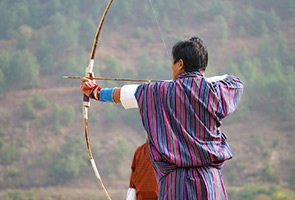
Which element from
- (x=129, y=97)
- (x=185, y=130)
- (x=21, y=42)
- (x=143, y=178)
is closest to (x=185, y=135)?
(x=185, y=130)

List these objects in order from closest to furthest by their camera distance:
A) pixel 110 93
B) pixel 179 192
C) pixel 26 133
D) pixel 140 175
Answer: pixel 179 192 → pixel 110 93 → pixel 140 175 → pixel 26 133

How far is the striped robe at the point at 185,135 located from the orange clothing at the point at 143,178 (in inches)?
35.1

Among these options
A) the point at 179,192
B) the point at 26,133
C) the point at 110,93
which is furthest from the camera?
the point at 26,133

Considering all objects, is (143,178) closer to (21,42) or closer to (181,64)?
(181,64)

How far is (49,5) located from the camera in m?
12.0

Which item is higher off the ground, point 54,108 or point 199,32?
point 199,32

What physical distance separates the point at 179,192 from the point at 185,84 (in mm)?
400

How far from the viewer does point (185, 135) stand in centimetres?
170

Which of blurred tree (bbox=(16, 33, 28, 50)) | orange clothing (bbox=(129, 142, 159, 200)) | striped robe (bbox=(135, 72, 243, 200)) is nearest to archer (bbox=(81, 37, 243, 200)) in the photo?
striped robe (bbox=(135, 72, 243, 200))

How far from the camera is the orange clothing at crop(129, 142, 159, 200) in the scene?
2658mm

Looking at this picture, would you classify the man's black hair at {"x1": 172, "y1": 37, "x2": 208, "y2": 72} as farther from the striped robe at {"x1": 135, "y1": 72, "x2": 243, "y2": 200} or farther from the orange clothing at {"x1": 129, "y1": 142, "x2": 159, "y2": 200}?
the orange clothing at {"x1": 129, "y1": 142, "x2": 159, "y2": 200}

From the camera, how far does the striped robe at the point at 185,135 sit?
1700mm

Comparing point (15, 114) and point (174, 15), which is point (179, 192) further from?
point (174, 15)

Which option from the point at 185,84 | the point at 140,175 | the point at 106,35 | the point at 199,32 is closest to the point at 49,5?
the point at 106,35
